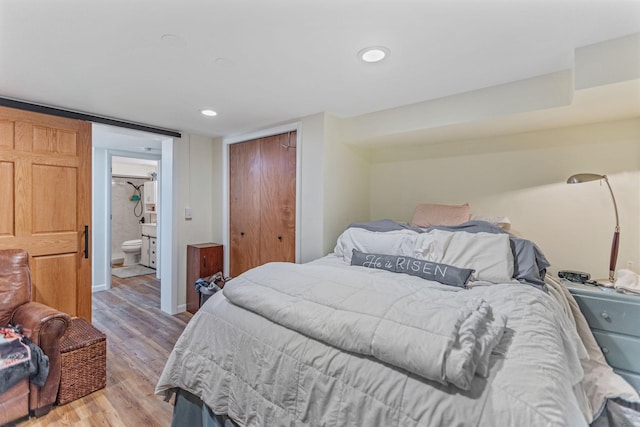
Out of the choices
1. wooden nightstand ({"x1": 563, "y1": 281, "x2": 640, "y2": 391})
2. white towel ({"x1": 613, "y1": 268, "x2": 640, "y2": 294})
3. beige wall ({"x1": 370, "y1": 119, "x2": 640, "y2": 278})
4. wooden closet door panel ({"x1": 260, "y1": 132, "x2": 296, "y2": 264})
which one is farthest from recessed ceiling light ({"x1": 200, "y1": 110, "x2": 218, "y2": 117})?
white towel ({"x1": 613, "y1": 268, "x2": 640, "y2": 294})

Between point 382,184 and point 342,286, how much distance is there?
6.86ft

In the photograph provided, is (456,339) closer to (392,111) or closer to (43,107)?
(392,111)

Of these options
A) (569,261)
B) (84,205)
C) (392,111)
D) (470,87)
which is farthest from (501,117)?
(84,205)

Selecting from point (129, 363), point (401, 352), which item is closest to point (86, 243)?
point (129, 363)

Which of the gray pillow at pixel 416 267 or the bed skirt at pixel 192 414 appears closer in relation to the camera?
the bed skirt at pixel 192 414

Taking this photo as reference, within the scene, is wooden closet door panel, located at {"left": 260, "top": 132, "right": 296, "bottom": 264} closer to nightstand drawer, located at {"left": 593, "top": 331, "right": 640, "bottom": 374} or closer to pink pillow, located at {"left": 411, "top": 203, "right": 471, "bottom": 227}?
pink pillow, located at {"left": 411, "top": 203, "right": 471, "bottom": 227}

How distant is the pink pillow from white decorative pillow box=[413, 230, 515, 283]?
1.21 ft

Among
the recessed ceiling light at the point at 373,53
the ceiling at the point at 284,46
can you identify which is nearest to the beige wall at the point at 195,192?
the ceiling at the point at 284,46

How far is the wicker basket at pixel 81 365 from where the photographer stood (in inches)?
76.9

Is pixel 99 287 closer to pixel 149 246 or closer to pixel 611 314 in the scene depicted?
pixel 149 246

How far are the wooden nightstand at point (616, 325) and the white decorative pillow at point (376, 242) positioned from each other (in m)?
1.08

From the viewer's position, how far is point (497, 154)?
99.9 inches

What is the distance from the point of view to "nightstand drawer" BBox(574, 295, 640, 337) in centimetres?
175

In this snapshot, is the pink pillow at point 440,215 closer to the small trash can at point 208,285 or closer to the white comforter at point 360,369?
the white comforter at point 360,369
